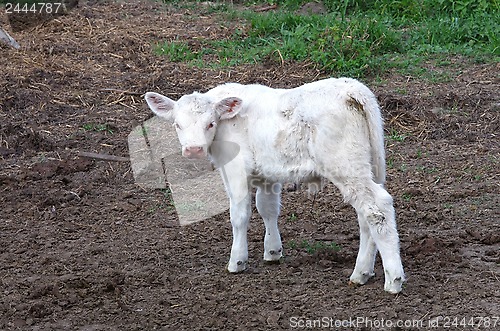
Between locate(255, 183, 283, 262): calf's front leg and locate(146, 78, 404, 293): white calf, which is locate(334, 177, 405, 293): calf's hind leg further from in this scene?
locate(255, 183, 283, 262): calf's front leg

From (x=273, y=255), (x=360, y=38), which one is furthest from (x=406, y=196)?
(x=360, y=38)

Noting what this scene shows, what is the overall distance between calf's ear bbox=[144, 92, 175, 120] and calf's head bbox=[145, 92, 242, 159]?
0.10 feet

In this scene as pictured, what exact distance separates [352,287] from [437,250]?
89 cm

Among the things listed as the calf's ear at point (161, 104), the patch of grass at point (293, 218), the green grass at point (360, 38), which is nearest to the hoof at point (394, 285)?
the patch of grass at point (293, 218)

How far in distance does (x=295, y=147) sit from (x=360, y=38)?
5.45m

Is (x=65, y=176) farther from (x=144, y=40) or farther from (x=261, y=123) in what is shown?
(x=144, y=40)

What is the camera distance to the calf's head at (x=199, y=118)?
577 centimetres

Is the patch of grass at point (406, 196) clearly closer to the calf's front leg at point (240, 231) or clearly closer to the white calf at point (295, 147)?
the white calf at point (295, 147)

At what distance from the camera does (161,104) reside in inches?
242

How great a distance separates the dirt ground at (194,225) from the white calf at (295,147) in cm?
31

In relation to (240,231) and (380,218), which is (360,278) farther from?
(240,231)

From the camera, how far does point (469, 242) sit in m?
6.57

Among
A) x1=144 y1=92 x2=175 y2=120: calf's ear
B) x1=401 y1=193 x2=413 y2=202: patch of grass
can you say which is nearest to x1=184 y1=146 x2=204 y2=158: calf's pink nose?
x1=144 y1=92 x2=175 y2=120: calf's ear

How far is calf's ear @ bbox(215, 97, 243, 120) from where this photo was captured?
19.5ft
